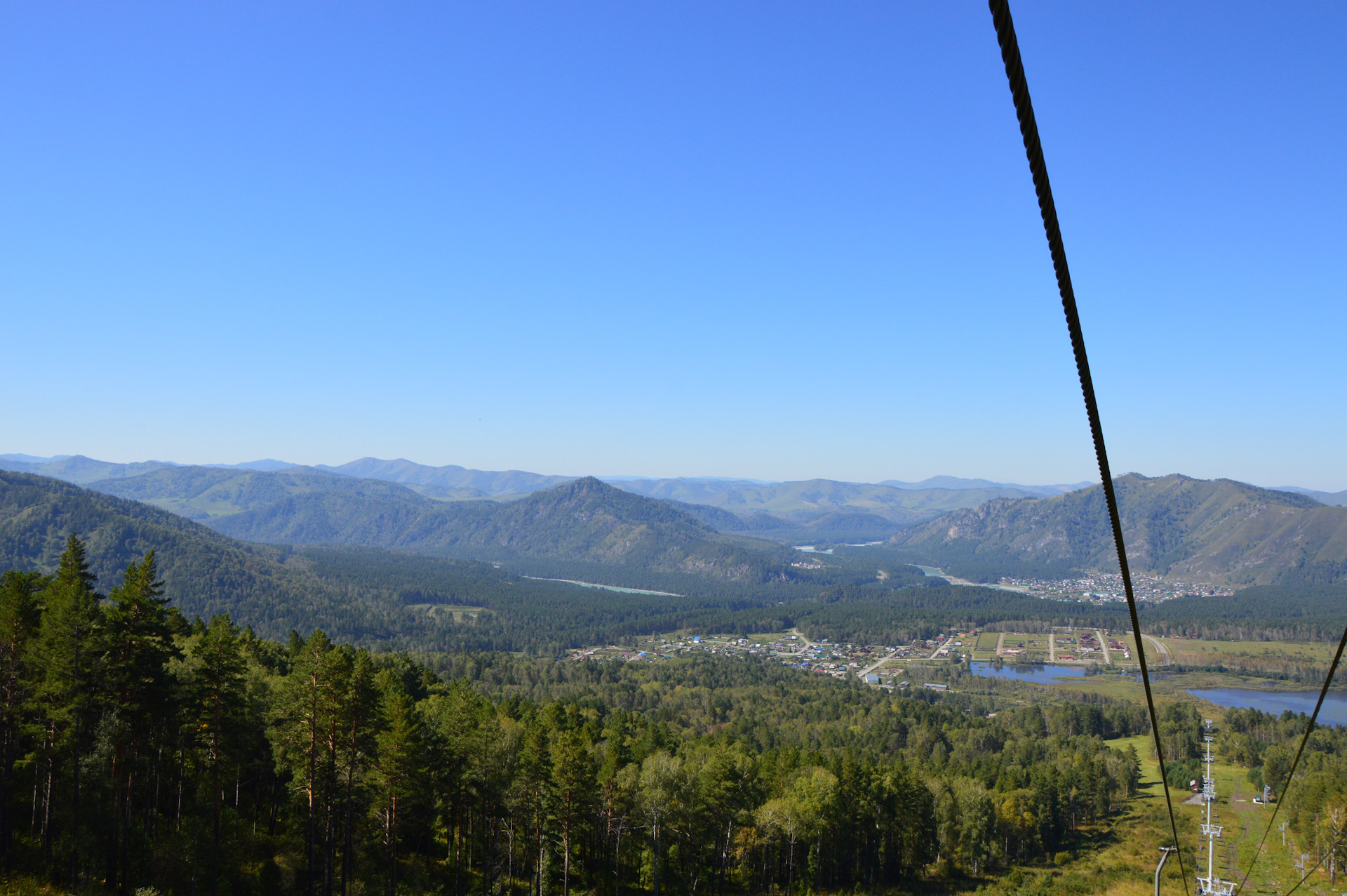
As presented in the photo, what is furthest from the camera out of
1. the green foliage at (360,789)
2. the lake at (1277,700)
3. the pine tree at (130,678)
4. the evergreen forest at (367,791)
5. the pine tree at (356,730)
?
the lake at (1277,700)

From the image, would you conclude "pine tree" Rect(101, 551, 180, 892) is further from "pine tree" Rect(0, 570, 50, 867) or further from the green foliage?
"pine tree" Rect(0, 570, 50, 867)

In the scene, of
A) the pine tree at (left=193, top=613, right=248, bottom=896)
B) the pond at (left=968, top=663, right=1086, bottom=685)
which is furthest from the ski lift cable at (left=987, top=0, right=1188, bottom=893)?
the pond at (left=968, top=663, right=1086, bottom=685)

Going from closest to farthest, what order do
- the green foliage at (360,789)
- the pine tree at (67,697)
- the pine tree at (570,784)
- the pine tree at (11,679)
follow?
the pine tree at (11,679)
the pine tree at (67,697)
the green foliage at (360,789)
the pine tree at (570,784)

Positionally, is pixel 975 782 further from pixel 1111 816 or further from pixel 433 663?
pixel 433 663

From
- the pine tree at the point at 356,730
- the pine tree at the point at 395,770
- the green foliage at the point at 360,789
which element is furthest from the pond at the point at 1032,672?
the pine tree at the point at 356,730

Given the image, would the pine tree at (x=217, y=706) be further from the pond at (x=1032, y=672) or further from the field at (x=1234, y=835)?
the pond at (x=1032, y=672)

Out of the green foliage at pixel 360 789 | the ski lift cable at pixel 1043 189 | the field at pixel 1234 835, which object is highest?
the ski lift cable at pixel 1043 189

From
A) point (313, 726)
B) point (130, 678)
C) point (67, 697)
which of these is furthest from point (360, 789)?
point (67, 697)
